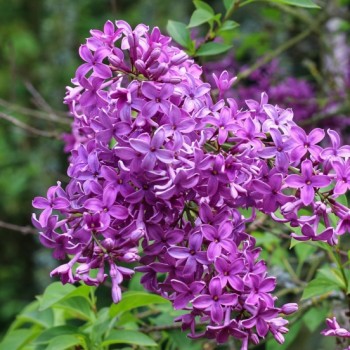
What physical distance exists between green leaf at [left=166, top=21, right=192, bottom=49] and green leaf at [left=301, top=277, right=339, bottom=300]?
508 millimetres

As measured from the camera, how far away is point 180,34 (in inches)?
54.2

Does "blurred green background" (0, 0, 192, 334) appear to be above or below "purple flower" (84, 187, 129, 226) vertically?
below

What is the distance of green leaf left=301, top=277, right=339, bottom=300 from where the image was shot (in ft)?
3.85

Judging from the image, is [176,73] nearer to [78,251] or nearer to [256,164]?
[256,164]

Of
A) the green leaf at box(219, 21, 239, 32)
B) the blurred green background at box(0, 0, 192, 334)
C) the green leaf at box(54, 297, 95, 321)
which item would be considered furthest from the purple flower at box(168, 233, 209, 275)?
the blurred green background at box(0, 0, 192, 334)

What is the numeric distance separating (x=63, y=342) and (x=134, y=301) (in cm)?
13

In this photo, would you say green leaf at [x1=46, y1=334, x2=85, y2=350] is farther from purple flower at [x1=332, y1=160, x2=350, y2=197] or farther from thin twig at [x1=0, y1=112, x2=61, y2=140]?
thin twig at [x1=0, y1=112, x2=61, y2=140]

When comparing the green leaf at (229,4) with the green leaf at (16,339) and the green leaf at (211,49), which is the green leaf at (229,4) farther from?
the green leaf at (16,339)

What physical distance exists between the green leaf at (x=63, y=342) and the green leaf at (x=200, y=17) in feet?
1.95

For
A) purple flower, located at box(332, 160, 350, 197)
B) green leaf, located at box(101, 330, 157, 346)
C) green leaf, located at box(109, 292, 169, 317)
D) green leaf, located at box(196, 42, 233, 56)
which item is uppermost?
green leaf, located at box(196, 42, 233, 56)

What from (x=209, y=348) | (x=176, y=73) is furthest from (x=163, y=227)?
(x=209, y=348)

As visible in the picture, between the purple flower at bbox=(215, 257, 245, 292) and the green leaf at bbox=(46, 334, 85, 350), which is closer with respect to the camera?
the purple flower at bbox=(215, 257, 245, 292)

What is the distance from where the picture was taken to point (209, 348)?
134 centimetres

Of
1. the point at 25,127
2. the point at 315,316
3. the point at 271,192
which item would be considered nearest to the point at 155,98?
the point at 271,192
